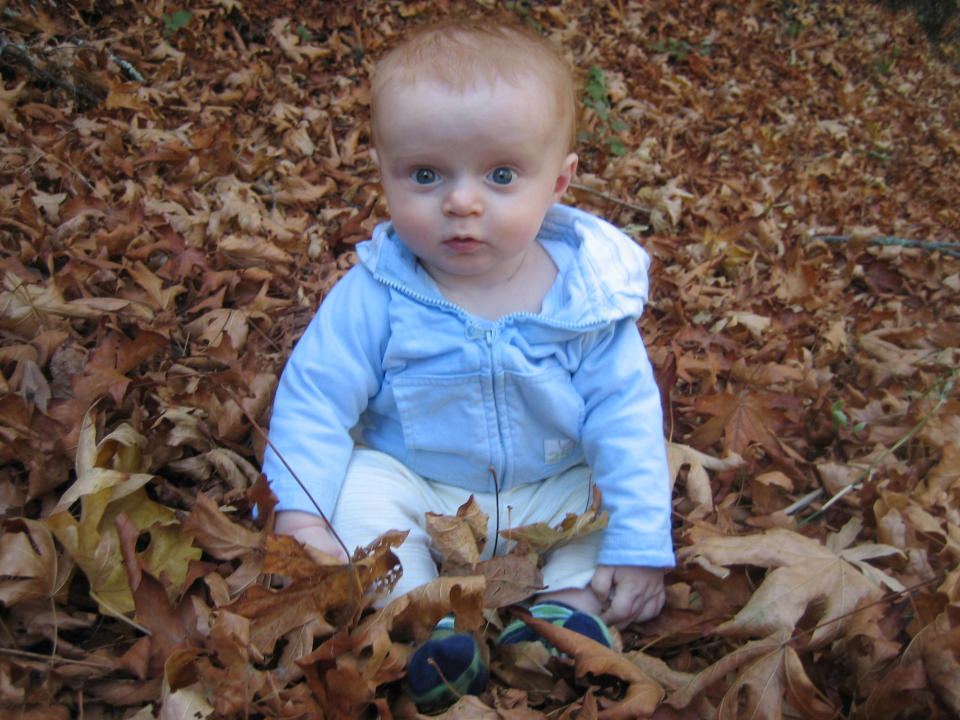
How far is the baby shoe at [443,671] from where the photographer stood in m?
1.31

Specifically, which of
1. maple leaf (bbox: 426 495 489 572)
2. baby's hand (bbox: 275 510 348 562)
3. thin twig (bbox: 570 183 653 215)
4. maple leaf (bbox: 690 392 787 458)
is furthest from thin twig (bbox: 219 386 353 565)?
thin twig (bbox: 570 183 653 215)

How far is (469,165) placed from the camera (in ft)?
4.80

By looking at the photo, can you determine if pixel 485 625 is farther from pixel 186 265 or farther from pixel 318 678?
pixel 186 265

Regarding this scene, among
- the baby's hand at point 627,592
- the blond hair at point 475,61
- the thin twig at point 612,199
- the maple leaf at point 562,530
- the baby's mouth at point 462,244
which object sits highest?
the blond hair at point 475,61

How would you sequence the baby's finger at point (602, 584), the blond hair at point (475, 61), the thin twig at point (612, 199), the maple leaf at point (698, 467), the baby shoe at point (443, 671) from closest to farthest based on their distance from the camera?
the baby shoe at point (443, 671), the blond hair at point (475, 61), the baby's finger at point (602, 584), the maple leaf at point (698, 467), the thin twig at point (612, 199)

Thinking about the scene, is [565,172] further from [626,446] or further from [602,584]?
[602,584]

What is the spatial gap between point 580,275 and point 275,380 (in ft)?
3.52

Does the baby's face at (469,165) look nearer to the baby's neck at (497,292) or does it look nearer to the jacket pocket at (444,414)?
the baby's neck at (497,292)

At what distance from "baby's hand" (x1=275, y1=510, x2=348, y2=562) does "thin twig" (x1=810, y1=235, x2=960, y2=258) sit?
10.3ft

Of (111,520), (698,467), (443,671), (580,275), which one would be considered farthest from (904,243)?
(111,520)

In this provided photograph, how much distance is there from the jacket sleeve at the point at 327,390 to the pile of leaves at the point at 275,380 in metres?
0.14

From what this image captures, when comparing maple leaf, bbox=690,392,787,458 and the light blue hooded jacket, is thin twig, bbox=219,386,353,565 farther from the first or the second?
maple leaf, bbox=690,392,787,458

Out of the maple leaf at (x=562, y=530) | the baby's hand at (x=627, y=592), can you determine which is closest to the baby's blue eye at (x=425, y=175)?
the maple leaf at (x=562, y=530)

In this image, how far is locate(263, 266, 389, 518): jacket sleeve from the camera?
1.69 meters
